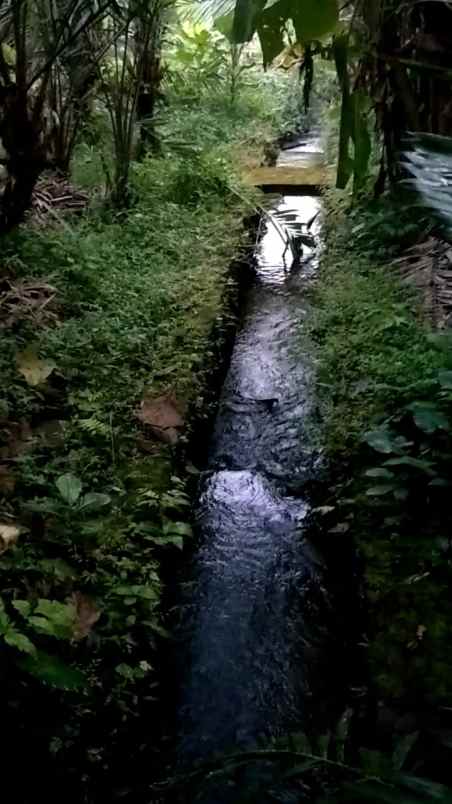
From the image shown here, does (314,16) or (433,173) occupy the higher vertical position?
(314,16)

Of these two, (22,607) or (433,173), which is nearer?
(433,173)

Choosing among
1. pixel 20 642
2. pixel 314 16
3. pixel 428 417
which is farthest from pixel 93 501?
pixel 314 16

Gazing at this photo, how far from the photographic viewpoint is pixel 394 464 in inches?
93.7

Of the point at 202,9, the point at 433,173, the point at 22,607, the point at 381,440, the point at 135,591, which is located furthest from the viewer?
the point at 202,9

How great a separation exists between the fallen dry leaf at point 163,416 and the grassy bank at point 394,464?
573mm

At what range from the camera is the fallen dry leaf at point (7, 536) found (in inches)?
80.7

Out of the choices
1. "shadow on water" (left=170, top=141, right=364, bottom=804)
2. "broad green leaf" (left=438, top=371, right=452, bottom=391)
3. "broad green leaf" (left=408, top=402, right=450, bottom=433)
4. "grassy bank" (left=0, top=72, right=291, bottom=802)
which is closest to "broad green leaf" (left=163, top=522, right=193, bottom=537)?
"grassy bank" (left=0, top=72, right=291, bottom=802)

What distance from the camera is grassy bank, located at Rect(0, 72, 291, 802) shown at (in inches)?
70.7

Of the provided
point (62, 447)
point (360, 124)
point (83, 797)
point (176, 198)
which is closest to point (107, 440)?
point (62, 447)

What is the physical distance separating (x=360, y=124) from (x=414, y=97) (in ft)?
3.03

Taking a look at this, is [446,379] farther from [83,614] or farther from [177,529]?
[83,614]

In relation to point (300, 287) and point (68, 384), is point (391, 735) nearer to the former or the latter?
point (68, 384)

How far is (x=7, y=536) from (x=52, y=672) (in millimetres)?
527

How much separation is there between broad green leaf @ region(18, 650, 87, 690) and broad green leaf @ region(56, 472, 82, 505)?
66cm
